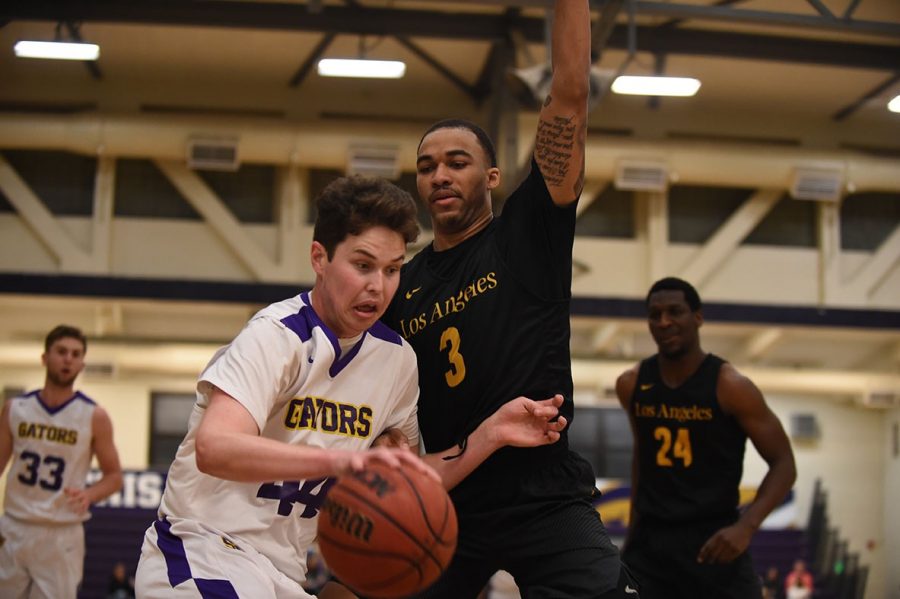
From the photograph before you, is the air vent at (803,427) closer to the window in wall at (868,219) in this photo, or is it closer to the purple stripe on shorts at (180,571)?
the window in wall at (868,219)

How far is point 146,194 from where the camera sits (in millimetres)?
16562

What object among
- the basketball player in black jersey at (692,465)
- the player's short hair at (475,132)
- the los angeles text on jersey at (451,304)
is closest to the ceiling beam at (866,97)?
the basketball player in black jersey at (692,465)

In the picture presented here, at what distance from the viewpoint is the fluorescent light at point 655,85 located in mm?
12781

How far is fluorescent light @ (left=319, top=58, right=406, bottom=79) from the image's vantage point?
12.9 meters

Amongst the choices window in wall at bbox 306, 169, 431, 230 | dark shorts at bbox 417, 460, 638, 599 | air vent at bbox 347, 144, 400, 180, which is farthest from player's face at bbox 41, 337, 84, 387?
window in wall at bbox 306, 169, 431, 230

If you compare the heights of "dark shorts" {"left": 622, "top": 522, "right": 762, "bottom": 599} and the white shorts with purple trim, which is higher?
the white shorts with purple trim

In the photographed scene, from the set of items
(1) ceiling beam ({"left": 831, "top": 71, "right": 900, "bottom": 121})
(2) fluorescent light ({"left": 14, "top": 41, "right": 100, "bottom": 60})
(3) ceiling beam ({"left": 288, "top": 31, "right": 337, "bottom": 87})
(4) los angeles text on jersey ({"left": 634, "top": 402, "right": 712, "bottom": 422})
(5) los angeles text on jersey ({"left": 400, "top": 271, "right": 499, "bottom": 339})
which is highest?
(3) ceiling beam ({"left": 288, "top": 31, "right": 337, "bottom": 87})

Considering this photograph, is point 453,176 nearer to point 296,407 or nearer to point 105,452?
point 296,407

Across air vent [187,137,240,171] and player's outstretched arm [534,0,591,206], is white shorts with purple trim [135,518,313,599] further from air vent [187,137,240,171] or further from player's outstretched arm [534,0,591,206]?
air vent [187,137,240,171]

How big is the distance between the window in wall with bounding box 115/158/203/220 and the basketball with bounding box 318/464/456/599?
14.4 m

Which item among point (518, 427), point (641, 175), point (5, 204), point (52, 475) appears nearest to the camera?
point (518, 427)

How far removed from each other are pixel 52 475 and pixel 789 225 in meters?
13.3

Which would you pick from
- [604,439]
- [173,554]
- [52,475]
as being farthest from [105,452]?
[604,439]

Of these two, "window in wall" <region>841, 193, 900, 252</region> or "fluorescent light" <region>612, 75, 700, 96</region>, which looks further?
"window in wall" <region>841, 193, 900, 252</region>
